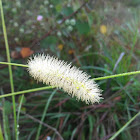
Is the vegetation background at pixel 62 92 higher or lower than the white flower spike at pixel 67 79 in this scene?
higher

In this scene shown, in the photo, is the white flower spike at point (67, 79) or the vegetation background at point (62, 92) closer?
the white flower spike at point (67, 79)

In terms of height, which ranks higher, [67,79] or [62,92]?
[62,92]

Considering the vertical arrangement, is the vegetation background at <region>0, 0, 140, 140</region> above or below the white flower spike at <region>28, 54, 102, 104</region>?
above

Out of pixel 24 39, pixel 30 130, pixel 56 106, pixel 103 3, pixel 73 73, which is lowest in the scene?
pixel 73 73

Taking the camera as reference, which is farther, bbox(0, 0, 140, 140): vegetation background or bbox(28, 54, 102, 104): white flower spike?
bbox(0, 0, 140, 140): vegetation background

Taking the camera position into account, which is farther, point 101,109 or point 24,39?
point 24,39

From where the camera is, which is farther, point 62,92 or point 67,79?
point 62,92

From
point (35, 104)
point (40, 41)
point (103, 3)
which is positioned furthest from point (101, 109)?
point (103, 3)

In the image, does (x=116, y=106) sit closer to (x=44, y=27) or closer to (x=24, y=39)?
(x=44, y=27)
